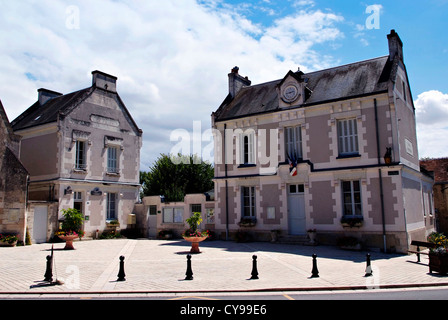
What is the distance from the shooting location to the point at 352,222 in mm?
16797

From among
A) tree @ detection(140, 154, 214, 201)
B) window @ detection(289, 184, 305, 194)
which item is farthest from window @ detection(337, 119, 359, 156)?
tree @ detection(140, 154, 214, 201)

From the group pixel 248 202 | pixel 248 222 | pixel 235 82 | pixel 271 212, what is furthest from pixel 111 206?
pixel 235 82

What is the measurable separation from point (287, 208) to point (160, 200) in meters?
8.95

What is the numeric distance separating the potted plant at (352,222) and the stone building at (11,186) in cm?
1572

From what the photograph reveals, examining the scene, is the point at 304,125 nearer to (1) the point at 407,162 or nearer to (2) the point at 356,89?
(2) the point at 356,89

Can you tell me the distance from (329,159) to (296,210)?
3069 millimetres

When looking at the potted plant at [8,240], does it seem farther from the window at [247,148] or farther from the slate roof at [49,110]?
the window at [247,148]

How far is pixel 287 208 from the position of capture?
19.1 m

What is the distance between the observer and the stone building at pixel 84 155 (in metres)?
22.0

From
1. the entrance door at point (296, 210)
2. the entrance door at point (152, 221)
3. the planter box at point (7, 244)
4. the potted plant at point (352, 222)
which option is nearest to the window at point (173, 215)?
the entrance door at point (152, 221)

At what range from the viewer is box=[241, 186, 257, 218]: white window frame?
2047 centimetres

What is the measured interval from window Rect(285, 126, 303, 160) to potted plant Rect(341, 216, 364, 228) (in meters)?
3.95

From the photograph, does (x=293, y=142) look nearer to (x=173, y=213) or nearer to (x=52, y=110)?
(x=173, y=213)
